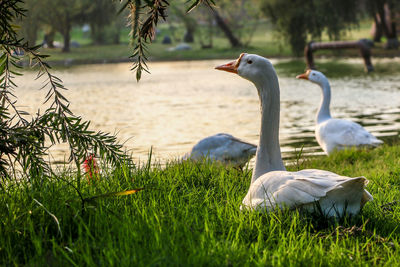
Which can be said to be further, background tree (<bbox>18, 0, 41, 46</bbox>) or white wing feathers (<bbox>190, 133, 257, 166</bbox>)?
background tree (<bbox>18, 0, 41, 46</bbox>)

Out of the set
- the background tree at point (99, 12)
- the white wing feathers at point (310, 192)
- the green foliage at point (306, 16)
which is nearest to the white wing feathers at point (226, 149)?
the white wing feathers at point (310, 192)

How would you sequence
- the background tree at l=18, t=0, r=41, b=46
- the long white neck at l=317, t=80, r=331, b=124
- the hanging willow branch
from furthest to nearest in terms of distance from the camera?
the background tree at l=18, t=0, r=41, b=46
the long white neck at l=317, t=80, r=331, b=124
the hanging willow branch

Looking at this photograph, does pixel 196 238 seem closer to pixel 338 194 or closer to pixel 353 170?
pixel 338 194

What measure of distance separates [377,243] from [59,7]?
35750mm

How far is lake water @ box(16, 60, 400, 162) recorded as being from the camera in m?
10.5

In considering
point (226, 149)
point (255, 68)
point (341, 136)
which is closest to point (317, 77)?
point (341, 136)

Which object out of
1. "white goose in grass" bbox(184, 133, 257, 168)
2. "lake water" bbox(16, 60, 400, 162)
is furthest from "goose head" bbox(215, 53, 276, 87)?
"white goose in grass" bbox(184, 133, 257, 168)

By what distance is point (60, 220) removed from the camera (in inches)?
123

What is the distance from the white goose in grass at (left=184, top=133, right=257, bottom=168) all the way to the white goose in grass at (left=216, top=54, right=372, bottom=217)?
297cm

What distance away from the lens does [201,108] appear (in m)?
15.3

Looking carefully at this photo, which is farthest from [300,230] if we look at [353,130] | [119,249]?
[353,130]

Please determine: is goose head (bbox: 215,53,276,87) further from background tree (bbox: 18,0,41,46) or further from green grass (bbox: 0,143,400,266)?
background tree (bbox: 18,0,41,46)

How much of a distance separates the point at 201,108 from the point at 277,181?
38.4 feet

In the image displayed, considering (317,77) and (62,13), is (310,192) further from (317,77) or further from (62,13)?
(62,13)
